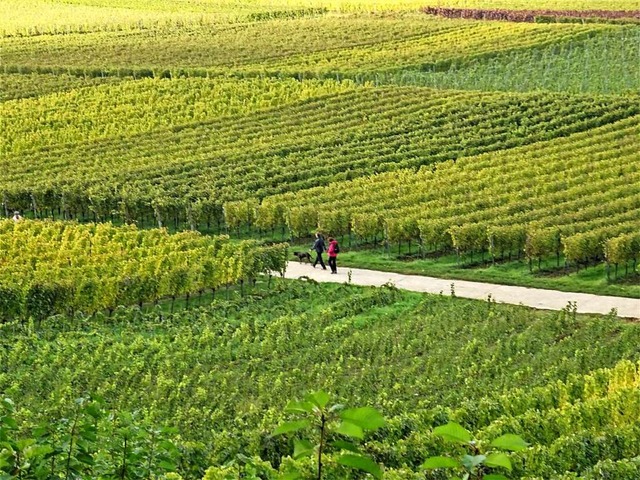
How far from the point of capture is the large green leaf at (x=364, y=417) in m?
6.70

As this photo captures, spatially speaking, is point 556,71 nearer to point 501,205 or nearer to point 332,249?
point 501,205

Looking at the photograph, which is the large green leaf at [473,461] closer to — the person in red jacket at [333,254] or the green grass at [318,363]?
the green grass at [318,363]

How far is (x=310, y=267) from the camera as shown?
1483 inches

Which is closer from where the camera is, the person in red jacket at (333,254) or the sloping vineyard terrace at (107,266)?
the sloping vineyard terrace at (107,266)

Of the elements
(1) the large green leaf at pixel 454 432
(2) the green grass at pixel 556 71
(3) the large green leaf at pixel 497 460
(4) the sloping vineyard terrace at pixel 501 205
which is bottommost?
(4) the sloping vineyard terrace at pixel 501 205

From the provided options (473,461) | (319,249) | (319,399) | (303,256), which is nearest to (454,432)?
(473,461)

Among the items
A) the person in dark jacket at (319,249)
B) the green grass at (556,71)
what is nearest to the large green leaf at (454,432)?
the person in dark jacket at (319,249)

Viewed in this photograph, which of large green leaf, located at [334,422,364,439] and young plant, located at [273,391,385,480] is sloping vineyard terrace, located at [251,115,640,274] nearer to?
young plant, located at [273,391,385,480]

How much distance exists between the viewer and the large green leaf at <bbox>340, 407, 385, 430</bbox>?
670cm

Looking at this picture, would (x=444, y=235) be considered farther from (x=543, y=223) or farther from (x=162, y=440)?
(x=162, y=440)

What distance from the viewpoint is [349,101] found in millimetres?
65312

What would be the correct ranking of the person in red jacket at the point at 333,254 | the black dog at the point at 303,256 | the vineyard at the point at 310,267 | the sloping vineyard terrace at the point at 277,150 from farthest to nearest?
1. the sloping vineyard terrace at the point at 277,150
2. the black dog at the point at 303,256
3. the person in red jacket at the point at 333,254
4. the vineyard at the point at 310,267

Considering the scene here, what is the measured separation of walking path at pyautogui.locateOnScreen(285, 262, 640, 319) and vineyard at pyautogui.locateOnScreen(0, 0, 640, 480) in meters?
0.71

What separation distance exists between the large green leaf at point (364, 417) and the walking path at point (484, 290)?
2423 centimetres
